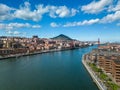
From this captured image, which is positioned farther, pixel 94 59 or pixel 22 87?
pixel 94 59

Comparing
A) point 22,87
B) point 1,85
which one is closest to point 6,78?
point 1,85

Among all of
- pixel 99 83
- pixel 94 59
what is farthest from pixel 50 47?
pixel 99 83

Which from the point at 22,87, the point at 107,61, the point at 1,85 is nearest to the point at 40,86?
the point at 22,87

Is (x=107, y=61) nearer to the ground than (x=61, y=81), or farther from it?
farther from it

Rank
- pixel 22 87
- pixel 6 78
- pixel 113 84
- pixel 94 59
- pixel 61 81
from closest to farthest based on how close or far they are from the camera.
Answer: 1. pixel 113 84
2. pixel 22 87
3. pixel 61 81
4. pixel 6 78
5. pixel 94 59

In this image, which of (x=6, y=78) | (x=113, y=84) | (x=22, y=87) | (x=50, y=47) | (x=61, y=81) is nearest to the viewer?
(x=113, y=84)

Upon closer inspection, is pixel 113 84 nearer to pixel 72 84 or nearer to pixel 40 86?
pixel 72 84

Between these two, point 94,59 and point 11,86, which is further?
point 94,59

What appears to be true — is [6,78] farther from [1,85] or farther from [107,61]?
[107,61]
